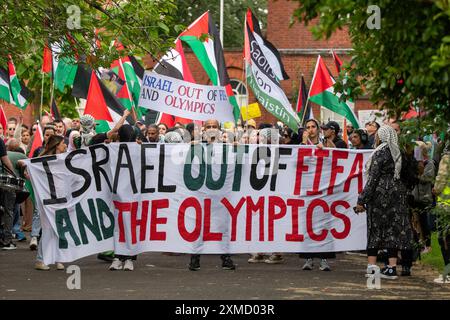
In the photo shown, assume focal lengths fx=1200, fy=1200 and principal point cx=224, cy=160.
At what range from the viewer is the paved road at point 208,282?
39.2ft

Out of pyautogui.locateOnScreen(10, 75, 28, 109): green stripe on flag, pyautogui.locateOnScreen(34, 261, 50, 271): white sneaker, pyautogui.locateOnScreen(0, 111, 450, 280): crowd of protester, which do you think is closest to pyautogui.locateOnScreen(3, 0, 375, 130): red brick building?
pyautogui.locateOnScreen(10, 75, 28, 109): green stripe on flag

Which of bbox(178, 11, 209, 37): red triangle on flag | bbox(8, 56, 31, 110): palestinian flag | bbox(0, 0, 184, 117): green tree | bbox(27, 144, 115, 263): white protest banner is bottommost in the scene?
bbox(27, 144, 115, 263): white protest banner

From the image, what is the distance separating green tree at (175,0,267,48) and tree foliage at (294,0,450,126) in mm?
41042

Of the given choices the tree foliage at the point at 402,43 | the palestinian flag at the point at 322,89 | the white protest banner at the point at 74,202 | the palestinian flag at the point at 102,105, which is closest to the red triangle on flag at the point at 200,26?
the palestinian flag at the point at 322,89

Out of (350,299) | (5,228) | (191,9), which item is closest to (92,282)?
(350,299)

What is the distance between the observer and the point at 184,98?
62.2ft

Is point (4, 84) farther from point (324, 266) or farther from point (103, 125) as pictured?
point (324, 266)

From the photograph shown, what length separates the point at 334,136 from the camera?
17.0 meters

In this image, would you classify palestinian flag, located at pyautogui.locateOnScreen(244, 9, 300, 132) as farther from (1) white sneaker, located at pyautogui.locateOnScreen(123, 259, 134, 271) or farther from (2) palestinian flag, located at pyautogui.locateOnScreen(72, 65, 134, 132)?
(1) white sneaker, located at pyautogui.locateOnScreen(123, 259, 134, 271)

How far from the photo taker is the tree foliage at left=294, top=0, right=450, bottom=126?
302 inches

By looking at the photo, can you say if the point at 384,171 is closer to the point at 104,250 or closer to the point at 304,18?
the point at 104,250

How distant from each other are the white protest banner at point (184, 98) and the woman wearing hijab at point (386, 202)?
5.21 metres

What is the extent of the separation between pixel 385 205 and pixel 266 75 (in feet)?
21.5

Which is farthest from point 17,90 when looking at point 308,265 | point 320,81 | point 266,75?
point 308,265
